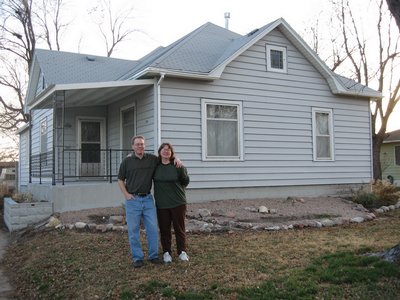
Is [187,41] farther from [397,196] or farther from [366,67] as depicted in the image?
[366,67]

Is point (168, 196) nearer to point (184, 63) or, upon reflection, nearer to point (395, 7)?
point (395, 7)

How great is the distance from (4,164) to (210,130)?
32866mm

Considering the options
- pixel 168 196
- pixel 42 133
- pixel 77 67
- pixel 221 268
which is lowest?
pixel 221 268

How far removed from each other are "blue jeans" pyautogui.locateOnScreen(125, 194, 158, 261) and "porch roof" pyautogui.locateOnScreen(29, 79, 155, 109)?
17.4 ft

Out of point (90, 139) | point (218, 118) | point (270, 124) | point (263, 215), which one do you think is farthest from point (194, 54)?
point (263, 215)

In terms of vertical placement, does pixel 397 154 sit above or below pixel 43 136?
below

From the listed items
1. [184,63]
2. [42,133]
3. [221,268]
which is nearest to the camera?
[221,268]

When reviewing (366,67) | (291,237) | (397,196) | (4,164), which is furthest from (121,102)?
(4,164)

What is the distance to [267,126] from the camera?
494 inches

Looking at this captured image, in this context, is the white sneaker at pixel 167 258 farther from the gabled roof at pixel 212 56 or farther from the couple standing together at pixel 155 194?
the gabled roof at pixel 212 56

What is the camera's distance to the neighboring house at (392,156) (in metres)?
30.1

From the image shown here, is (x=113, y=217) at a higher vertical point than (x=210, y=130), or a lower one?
lower

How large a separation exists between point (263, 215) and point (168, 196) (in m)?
4.63

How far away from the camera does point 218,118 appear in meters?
11.8
